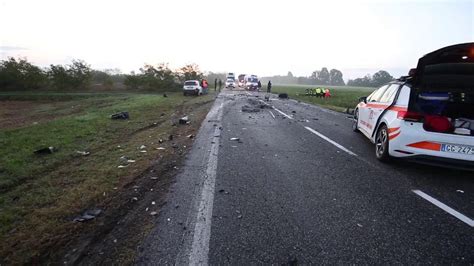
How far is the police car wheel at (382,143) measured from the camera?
569 centimetres

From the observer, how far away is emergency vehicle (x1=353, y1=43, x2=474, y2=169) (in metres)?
4.76

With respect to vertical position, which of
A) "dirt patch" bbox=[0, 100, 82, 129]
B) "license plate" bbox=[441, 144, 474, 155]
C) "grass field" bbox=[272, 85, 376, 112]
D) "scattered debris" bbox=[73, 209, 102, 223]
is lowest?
"dirt patch" bbox=[0, 100, 82, 129]

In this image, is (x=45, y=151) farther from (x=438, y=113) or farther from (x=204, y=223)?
(x=438, y=113)

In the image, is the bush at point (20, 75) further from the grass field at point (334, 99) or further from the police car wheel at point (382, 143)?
the police car wheel at point (382, 143)

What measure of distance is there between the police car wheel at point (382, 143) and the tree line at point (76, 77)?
33677 millimetres

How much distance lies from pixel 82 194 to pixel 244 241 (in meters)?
2.67

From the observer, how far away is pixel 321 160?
590 centimetres

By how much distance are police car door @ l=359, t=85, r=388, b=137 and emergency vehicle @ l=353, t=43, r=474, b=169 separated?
1469mm

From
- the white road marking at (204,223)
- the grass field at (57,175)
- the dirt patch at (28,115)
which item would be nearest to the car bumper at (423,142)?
the white road marking at (204,223)

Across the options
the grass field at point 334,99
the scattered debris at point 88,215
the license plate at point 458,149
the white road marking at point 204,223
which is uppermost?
the license plate at point 458,149

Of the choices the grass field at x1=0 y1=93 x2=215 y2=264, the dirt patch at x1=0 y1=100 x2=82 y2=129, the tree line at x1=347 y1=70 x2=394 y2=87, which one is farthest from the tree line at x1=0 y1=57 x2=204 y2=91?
the tree line at x1=347 y1=70 x2=394 y2=87

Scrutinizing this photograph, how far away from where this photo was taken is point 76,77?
34.3 m

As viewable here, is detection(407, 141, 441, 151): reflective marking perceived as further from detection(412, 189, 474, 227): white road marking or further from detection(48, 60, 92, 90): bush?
detection(48, 60, 92, 90): bush

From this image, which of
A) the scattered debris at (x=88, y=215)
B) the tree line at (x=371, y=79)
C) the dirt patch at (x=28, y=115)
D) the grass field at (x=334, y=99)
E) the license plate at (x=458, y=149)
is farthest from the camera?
the tree line at (x=371, y=79)
